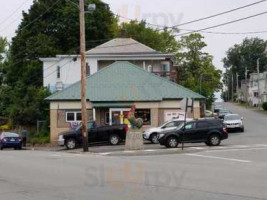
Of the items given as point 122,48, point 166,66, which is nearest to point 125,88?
point 166,66

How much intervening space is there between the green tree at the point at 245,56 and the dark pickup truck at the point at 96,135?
5099 inches

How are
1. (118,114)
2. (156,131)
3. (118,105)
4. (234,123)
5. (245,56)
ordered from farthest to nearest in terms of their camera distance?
(245,56) → (234,123) → (118,114) → (118,105) → (156,131)

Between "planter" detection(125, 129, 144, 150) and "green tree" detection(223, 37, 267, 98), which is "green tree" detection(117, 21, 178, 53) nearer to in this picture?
"planter" detection(125, 129, 144, 150)

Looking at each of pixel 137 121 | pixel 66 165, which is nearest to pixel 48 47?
pixel 137 121

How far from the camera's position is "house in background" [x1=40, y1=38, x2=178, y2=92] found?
188 feet

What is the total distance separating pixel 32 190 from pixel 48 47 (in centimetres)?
5552

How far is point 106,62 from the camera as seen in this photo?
192ft

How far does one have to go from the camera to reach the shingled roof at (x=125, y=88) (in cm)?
4553

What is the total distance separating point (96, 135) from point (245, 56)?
135332mm

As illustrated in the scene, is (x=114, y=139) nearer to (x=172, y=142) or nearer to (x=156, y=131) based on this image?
(x=156, y=131)

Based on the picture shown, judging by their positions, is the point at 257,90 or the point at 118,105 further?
the point at 257,90

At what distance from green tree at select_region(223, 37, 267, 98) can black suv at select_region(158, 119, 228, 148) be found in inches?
5248

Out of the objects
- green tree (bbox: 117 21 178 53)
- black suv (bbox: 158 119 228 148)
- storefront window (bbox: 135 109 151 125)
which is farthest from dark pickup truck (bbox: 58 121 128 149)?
green tree (bbox: 117 21 178 53)

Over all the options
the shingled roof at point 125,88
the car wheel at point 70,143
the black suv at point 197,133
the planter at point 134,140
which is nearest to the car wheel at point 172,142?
the black suv at point 197,133
